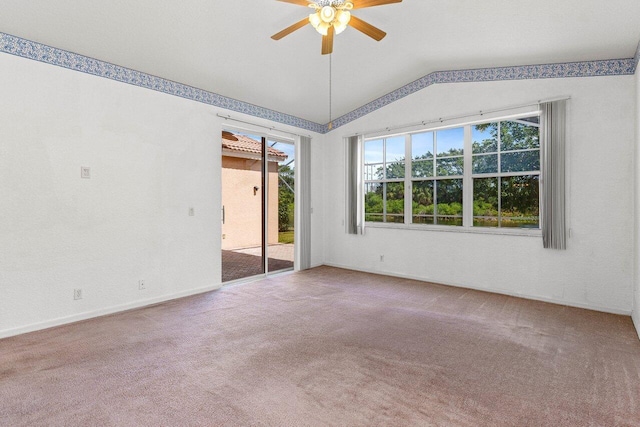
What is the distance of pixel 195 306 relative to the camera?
3.94 meters

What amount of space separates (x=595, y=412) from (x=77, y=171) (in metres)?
4.62

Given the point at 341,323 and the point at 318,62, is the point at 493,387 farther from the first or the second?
the point at 318,62

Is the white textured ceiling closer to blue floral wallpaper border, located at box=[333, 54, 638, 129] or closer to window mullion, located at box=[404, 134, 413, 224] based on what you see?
blue floral wallpaper border, located at box=[333, 54, 638, 129]

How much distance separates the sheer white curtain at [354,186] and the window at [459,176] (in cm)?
17

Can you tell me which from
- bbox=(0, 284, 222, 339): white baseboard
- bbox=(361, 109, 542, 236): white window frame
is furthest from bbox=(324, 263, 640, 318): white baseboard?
bbox=(0, 284, 222, 339): white baseboard

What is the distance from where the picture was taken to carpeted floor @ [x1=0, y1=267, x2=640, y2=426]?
6.38 ft

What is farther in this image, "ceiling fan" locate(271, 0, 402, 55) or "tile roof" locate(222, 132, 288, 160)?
"tile roof" locate(222, 132, 288, 160)

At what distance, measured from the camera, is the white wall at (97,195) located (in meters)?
3.08

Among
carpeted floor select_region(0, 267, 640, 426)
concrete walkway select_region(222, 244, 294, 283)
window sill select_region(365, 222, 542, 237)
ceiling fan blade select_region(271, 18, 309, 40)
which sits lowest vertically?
carpeted floor select_region(0, 267, 640, 426)

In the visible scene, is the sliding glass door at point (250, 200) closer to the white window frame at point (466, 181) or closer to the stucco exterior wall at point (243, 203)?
the stucco exterior wall at point (243, 203)

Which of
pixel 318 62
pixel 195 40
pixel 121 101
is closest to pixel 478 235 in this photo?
pixel 318 62

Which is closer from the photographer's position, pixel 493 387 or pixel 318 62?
pixel 493 387

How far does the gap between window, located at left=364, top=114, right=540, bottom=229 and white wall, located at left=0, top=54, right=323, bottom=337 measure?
2.78 metres

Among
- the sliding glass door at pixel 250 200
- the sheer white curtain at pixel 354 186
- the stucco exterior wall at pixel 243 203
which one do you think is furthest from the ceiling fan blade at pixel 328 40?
the stucco exterior wall at pixel 243 203
